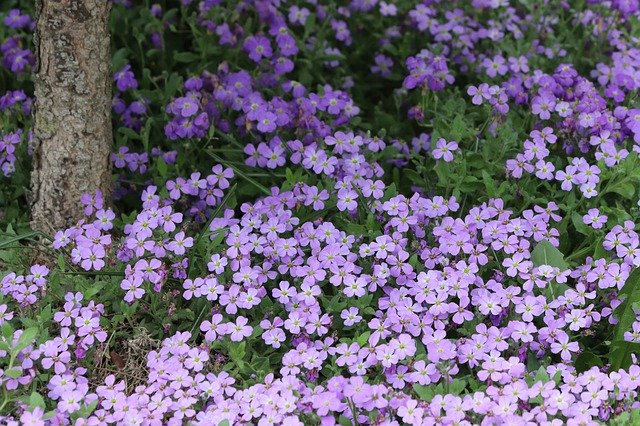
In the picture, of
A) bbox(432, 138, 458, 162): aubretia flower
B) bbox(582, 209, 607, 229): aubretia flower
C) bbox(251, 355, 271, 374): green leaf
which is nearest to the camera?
bbox(251, 355, 271, 374): green leaf

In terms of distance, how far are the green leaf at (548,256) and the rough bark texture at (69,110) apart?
5.51 ft

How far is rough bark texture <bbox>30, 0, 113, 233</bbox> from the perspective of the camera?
3.38 meters

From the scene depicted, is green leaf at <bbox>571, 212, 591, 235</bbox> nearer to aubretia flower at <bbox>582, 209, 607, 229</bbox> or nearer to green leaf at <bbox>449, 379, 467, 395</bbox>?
aubretia flower at <bbox>582, 209, 607, 229</bbox>

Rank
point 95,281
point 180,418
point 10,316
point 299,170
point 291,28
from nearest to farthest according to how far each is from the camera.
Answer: point 180,418 → point 10,316 → point 95,281 → point 299,170 → point 291,28

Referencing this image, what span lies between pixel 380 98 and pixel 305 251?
1666 millimetres

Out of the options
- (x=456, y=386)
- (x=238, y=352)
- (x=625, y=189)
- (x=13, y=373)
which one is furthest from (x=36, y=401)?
(x=625, y=189)

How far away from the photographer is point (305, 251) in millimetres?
3414

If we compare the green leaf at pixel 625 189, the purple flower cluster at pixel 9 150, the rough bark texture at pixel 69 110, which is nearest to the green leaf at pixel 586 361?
the green leaf at pixel 625 189

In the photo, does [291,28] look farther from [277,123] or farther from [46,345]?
[46,345]

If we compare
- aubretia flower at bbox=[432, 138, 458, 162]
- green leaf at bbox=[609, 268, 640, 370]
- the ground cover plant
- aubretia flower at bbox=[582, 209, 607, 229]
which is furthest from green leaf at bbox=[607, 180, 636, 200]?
aubretia flower at bbox=[432, 138, 458, 162]

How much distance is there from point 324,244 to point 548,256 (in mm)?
805

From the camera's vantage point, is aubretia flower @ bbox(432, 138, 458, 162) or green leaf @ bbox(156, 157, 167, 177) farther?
green leaf @ bbox(156, 157, 167, 177)

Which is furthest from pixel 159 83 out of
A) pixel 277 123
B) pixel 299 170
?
pixel 299 170

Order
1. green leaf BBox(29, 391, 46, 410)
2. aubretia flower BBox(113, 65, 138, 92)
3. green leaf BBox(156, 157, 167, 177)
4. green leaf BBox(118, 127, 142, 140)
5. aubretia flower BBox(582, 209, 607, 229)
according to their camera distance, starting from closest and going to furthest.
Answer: green leaf BBox(29, 391, 46, 410) < aubretia flower BBox(582, 209, 607, 229) < green leaf BBox(156, 157, 167, 177) < green leaf BBox(118, 127, 142, 140) < aubretia flower BBox(113, 65, 138, 92)
